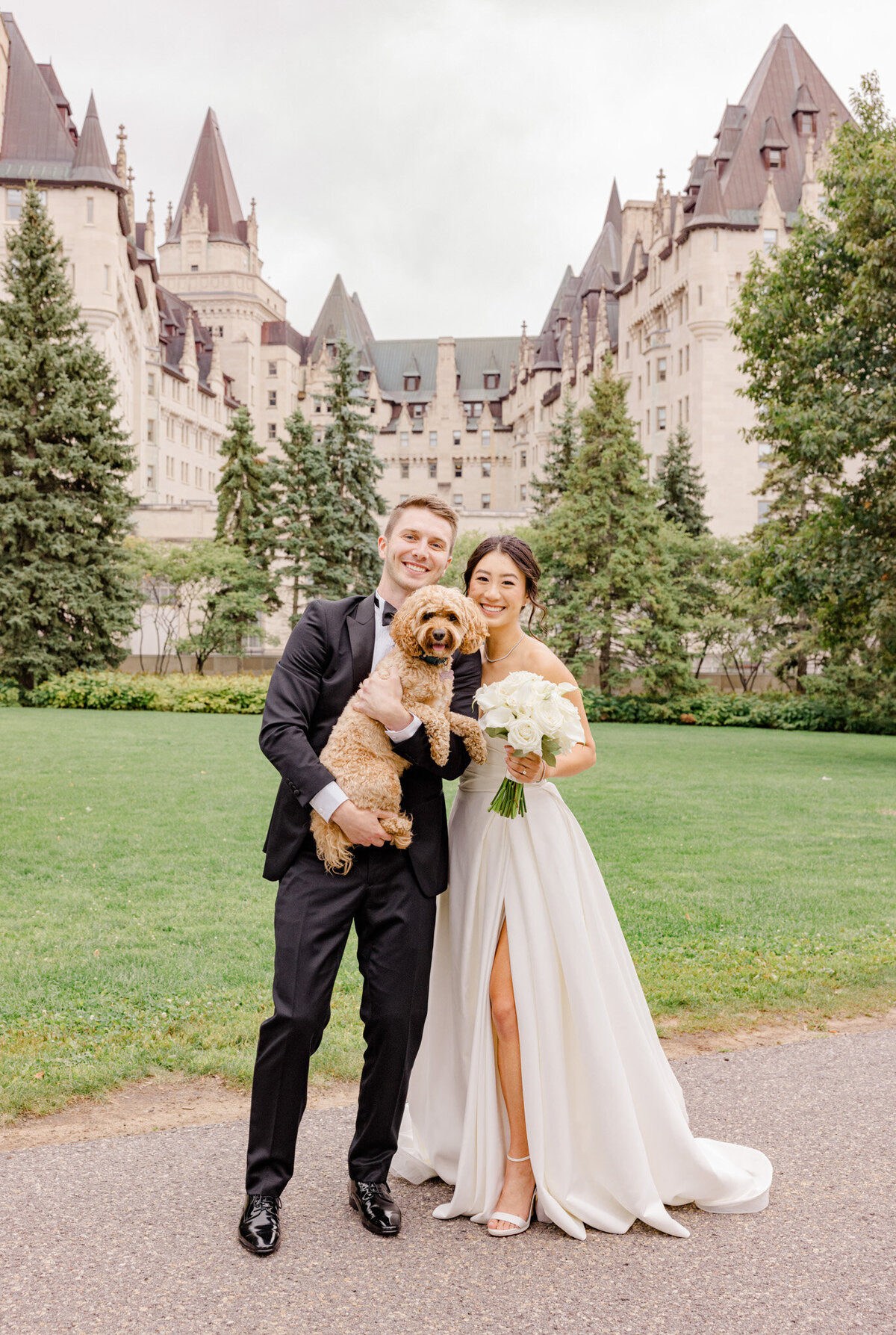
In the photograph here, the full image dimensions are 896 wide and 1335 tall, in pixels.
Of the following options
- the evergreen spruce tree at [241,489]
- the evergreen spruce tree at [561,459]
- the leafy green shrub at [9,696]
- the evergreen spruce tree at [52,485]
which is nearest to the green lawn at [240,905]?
the leafy green shrub at [9,696]

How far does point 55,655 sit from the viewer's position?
120 feet

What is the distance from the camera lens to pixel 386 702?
3795 mm

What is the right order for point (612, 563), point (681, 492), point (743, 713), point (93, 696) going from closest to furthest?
1. point (93, 696)
2. point (743, 713)
3. point (612, 563)
4. point (681, 492)

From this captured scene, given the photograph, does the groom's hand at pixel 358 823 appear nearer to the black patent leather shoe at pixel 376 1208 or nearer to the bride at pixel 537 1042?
the bride at pixel 537 1042

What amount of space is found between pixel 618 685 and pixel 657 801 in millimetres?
22417

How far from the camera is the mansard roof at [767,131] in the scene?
64.3 m

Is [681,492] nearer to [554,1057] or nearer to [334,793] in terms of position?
[554,1057]

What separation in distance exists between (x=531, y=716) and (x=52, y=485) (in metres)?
36.2

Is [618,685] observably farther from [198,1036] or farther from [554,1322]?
[554,1322]

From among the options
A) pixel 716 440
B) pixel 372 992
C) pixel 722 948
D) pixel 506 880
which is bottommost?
pixel 722 948

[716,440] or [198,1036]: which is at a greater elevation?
[716,440]

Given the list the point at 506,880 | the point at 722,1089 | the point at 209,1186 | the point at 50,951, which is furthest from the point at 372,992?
the point at 50,951

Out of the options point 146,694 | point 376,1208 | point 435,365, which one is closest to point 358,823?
point 376,1208

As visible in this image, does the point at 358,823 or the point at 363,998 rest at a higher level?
the point at 358,823
